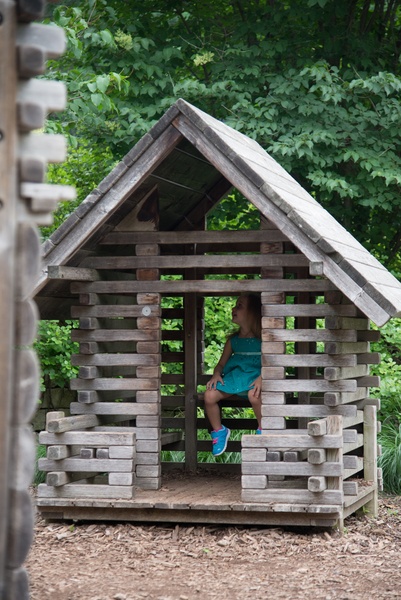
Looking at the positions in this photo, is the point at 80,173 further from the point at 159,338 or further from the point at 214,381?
the point at 159,338

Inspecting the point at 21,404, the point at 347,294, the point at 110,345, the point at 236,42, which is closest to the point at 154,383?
the point at 110,345

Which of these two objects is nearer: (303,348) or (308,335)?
Answer: (308,335)

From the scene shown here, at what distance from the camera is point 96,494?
8336 mm

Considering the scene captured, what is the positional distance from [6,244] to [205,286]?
468cm

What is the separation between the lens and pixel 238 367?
9664mm

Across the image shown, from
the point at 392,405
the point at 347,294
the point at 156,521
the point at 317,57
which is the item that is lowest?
the point at 156,521

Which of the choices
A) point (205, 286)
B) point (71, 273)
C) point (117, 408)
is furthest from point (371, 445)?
point (71, 273)

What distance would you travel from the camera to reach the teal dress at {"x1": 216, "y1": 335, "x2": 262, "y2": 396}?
947cm

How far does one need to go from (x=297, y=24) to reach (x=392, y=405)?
5170 millimetres

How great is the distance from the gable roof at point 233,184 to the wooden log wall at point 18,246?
387cm

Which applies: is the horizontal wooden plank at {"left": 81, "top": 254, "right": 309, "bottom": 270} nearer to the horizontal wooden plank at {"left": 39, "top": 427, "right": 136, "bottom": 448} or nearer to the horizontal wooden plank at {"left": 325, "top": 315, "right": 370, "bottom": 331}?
the horizontal wooden plank at {"left": 325, "top": 315, "right": 370, "bottom": 331}

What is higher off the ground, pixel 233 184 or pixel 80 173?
pixel 80 173

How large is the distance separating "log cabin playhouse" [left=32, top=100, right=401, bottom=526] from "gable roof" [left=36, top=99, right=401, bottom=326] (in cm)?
1

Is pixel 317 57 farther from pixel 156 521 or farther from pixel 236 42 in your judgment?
pixel 156 521
